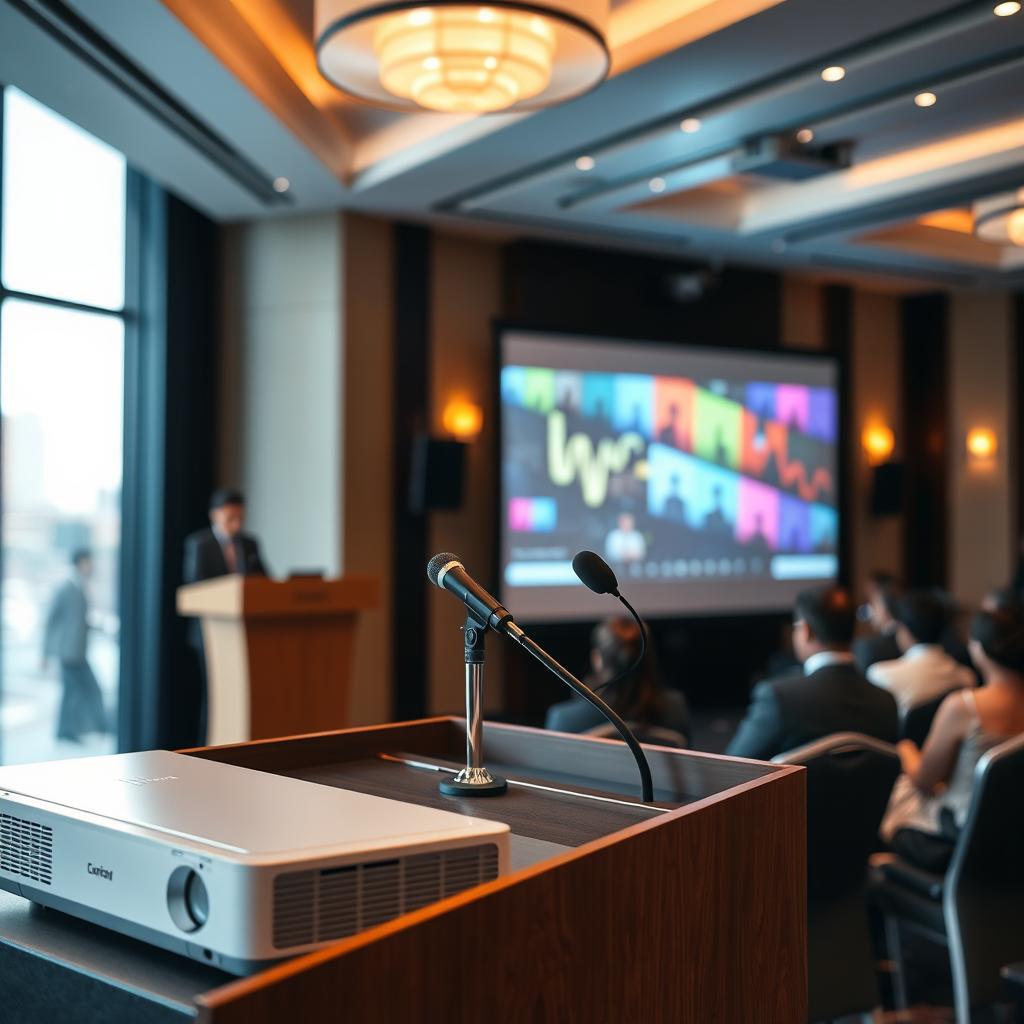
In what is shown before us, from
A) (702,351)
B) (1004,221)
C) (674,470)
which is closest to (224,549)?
(674,470)

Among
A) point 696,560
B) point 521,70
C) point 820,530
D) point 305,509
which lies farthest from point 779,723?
point 820,530

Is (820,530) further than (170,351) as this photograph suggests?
Yes

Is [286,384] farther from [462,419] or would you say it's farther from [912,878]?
[912,878]

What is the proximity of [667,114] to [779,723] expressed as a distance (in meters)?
3.58

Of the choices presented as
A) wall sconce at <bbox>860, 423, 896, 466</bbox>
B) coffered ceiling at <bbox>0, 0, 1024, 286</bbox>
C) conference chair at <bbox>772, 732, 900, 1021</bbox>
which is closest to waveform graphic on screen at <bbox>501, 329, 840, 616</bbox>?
wall sconce at <bbox>860, 423, 896, 466</bbox>

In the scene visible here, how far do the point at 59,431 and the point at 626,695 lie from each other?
428cm

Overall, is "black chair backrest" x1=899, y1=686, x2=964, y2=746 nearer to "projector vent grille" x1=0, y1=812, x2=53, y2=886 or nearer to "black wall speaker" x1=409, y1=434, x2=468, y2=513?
"projector vent grille" x1=0, y1=812, x2=53, y2=886

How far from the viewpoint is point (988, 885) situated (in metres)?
2.67

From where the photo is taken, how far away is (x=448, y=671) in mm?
7590

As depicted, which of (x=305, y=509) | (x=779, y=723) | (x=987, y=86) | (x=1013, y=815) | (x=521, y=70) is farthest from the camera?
(x=305, y=509)

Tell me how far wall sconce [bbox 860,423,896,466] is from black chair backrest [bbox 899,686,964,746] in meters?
5.73

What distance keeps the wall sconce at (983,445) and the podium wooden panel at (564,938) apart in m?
9.06

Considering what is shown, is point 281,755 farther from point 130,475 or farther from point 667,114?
point 130,475

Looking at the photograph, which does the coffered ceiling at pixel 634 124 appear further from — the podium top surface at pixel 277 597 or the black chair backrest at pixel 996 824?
the black chair backrest at pixel 996 824
